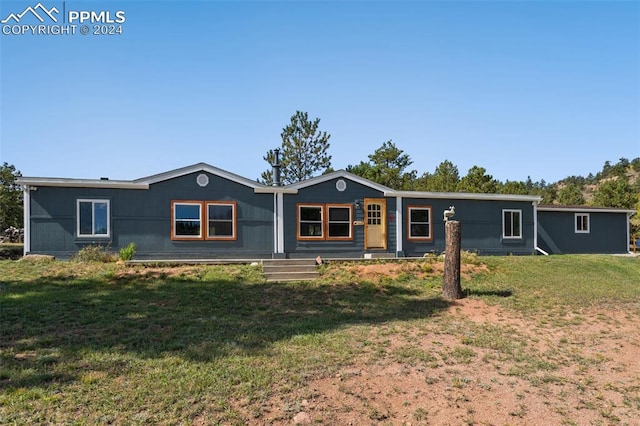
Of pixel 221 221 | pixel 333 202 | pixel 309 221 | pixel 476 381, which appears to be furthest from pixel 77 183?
pixel 476 381

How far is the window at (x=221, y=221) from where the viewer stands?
1600cm

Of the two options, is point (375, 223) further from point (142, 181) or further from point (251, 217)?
point (142, 181)

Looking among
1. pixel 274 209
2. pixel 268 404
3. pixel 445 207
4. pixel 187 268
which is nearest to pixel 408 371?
pixel 268 404

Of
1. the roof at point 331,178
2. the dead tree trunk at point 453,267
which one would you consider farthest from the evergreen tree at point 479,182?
the dead tree trunk at point 453,267

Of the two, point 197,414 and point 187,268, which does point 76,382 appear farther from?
point 187,268

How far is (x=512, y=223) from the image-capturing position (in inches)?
774

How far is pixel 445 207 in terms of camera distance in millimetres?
18641

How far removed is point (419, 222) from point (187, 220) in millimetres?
9120

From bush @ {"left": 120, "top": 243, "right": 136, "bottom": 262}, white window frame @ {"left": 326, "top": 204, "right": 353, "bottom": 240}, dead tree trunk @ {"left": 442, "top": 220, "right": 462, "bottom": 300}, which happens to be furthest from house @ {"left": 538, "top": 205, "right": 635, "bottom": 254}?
bush @ {"left": 120, "top": 243, "right": 136, "bottom": 262}

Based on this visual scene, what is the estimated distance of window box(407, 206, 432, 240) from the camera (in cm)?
1806

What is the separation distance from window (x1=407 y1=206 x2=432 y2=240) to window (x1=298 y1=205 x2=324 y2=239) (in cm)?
377

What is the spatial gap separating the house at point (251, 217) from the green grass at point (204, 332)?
7.64 feet

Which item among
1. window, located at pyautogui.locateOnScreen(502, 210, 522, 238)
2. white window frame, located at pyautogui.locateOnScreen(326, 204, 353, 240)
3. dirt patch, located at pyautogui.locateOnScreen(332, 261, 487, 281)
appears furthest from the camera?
window, located at pyautogui.locateOnScreen(502, 210, 522, 238)

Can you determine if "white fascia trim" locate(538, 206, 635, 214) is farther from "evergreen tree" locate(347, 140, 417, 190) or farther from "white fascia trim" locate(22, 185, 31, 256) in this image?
"white fascia trim" locate(22, 185, 31, 256)
